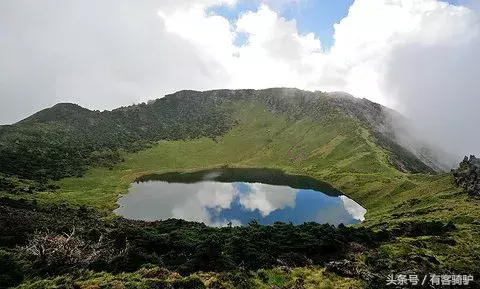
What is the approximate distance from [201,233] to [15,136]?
145708 millimetres

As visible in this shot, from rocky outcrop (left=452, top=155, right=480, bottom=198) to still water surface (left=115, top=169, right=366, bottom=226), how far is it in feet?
73.0

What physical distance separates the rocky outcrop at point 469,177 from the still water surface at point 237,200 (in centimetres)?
2224

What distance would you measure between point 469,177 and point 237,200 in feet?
188

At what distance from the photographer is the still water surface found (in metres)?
95.0

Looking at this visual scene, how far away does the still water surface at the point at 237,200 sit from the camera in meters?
95.0

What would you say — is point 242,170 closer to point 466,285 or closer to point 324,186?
point 324,186

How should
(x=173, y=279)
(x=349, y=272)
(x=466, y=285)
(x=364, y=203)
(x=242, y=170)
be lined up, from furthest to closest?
(x=242, y=170) → (x=364, y=203) → (x=349, y=272) → (x=466, y=285) → (x=173, y=279)

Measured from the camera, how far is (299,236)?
155ft

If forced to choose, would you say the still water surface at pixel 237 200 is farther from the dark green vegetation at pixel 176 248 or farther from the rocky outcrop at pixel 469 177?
the dark green vegetation at pixel 176 248

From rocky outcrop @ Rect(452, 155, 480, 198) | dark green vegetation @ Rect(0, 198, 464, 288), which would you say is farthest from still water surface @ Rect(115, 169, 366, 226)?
dark green vegetation @ Rect(0, 198, 464, 288)

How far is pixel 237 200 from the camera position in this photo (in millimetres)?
114750

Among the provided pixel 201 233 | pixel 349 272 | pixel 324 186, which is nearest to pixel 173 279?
pixel 349 272

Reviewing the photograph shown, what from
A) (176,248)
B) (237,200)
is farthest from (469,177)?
(176,248)

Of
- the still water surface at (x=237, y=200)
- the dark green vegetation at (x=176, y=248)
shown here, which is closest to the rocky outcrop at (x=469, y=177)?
the still water surface at (x=237, y=200)
